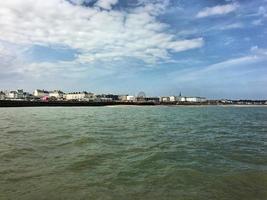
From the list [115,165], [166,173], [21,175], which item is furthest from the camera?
[115,165]

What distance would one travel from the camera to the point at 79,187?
8.72 metres

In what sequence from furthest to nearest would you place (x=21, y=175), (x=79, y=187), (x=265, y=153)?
(x=265, y=153), (x=21, y=175), (x=79, y=187)

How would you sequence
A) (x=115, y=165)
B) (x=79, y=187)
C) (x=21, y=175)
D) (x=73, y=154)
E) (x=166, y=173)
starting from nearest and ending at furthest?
(x=79, y=187), (x=21, y=175), (x=166, y=173), (x=115, y=165), (x=73, y=154)

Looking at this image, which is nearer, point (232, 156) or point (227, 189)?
point (227, 189)

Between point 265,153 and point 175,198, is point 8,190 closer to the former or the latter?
point 175,198

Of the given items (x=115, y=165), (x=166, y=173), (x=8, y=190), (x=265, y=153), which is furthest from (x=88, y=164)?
(x=265, y=153)

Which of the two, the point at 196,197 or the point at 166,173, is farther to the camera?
the point at 166,173

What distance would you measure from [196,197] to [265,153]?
26.7 ft

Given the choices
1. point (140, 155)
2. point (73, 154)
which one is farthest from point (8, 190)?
point (140, 155)

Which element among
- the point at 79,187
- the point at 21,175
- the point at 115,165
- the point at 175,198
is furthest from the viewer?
the point at 115,165

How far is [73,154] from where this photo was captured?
1365 centimetres

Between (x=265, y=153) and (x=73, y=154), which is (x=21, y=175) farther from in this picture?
(x=265, y=153)

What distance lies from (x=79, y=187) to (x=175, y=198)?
239 centimetres

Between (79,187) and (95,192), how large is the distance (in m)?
0.59
